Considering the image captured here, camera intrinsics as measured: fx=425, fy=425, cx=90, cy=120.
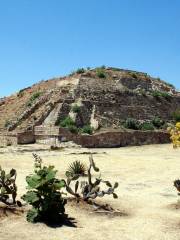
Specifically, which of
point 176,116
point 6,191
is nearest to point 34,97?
point 176,116

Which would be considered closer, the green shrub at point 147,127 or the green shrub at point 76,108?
the green shrub at point 147,127

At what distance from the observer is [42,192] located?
30.4ft

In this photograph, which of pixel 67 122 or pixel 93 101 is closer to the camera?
pixel 67 122

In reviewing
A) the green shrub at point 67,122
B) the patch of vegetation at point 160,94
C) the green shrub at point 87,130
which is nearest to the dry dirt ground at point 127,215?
the green shrub at point 87,130

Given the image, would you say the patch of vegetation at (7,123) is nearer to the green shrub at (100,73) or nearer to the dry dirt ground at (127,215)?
the green shrub at (100,73)

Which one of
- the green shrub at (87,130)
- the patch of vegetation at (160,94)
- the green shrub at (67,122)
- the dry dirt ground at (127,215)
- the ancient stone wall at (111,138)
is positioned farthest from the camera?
the patch of vegetation at (160,94)

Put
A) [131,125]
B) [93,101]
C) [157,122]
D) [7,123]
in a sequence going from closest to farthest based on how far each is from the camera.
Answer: [131,125], [7,123], [157,122], [93,101]

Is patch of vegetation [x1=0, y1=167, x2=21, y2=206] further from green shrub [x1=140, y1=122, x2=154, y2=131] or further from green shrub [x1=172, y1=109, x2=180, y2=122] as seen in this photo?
green shrub [x1=172, y1=109, x2=180, y2=122]

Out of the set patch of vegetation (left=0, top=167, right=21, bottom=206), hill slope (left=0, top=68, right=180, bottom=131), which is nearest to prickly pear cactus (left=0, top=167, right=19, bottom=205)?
patch of vegetation (left=0, top=167, right=21, bottom=206)

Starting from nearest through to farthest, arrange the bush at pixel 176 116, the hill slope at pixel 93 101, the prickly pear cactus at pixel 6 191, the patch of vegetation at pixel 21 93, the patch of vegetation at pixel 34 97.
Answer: the prickly pear cactus at pixel 6 191 → the hill slope at pixel 93 101 → the bush at pixel 176 116 → the patch of vegetation at pixel 34 97 → the patch of vegetation at pixel 21 93

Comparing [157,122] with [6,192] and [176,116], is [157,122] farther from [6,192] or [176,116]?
[6,192]

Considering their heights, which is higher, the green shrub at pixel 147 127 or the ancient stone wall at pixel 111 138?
the green shrub at pixel 147 127

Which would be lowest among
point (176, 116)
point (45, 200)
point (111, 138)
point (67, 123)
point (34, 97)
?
point (45, 200)

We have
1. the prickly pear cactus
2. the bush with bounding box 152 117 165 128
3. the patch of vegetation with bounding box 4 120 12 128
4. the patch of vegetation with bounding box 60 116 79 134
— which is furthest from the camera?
the bush with bounding box 152 117 165 128
